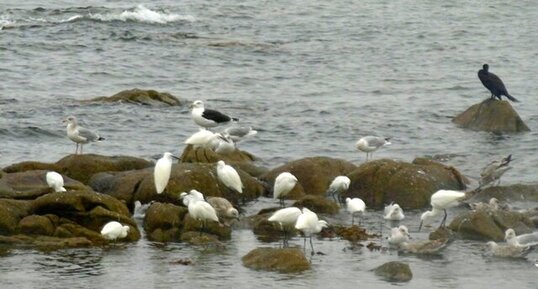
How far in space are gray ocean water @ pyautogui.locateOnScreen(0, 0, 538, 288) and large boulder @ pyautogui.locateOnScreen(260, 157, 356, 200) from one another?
0.85m

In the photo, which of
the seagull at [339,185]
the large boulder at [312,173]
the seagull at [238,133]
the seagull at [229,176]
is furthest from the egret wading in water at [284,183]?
the seagull at [238,133]

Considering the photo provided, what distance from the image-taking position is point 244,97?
28609 mm

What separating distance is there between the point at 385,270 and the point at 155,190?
4299 millimetres

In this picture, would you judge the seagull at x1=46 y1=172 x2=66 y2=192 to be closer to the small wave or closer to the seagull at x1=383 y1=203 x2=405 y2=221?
the seagull at x1=383 y1=203 x2=405 y2=221

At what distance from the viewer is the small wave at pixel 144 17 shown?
133ft

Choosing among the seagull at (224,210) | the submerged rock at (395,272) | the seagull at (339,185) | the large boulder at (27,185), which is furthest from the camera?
the seagull at (339,185)

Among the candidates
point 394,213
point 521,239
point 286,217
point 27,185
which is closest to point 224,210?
point 286,217

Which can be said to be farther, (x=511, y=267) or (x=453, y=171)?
(x=453, y=171)

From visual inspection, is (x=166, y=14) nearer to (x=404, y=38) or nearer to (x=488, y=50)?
(x=404, y=38)

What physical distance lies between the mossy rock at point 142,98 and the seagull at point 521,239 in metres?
13.2

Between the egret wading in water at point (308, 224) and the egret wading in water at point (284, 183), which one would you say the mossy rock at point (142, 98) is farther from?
the egret wading in water at point (308, 224)

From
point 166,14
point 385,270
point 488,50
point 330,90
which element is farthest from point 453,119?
point 166,14

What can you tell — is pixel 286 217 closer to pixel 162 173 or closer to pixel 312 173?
pixel 162 173

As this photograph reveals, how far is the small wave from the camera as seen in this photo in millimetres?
40656
